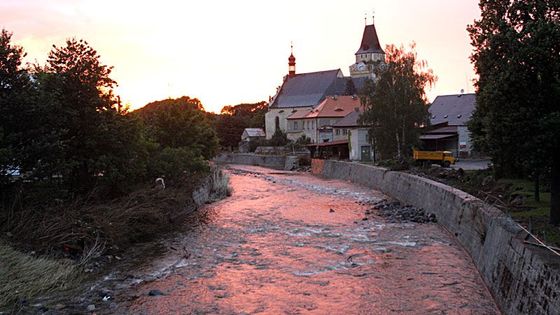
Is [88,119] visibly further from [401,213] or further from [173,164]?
[401,213]

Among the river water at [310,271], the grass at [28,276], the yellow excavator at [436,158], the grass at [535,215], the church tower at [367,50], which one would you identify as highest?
the church tower at [367,50]

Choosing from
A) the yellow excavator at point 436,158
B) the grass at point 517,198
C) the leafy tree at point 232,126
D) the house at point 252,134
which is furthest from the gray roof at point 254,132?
the grass at point 517,198

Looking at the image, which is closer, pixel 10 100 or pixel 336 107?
pixel 10 100

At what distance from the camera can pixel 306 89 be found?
104 metres

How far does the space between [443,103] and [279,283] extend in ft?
184

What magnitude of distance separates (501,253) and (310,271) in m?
5.38

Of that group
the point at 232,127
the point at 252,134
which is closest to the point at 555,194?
the point at 252,134

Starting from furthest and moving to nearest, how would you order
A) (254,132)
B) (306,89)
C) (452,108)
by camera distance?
(254,132)
(306,89)
(452,108)

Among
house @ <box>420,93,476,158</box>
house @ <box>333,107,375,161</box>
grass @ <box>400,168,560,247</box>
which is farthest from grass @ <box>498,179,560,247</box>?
house @ <box>333,107,375,161</box>

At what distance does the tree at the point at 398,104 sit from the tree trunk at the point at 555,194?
99.1 ft

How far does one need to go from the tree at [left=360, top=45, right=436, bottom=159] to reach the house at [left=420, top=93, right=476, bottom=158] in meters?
8.27

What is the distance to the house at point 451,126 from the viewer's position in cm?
Result: 5891

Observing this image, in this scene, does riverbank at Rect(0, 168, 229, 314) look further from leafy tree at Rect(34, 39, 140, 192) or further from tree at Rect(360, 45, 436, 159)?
tree at Rect(360, 45, 436, 159)

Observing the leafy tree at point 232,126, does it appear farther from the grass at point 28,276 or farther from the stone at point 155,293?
the stone at point 155,293
